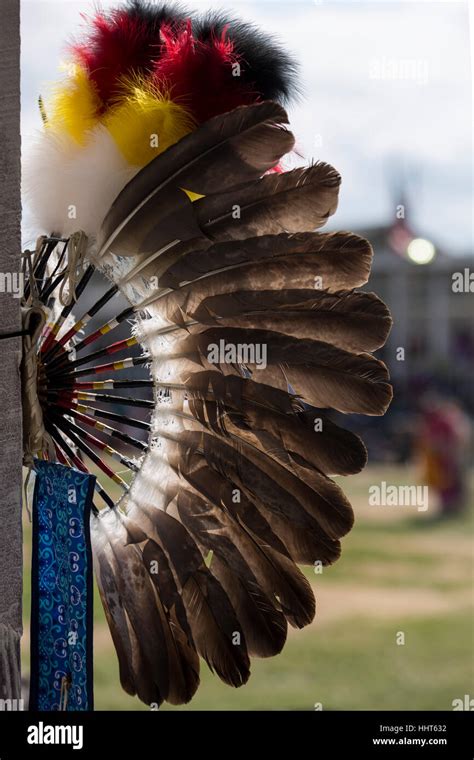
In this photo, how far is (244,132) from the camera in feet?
3.88

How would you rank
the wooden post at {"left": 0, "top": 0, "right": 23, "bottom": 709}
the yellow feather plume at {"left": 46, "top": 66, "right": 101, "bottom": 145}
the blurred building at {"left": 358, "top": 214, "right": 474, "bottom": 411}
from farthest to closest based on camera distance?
1. the blurred building at {"left": 358, "top": 214, "right": 474, "bottom": 411}
2. the yellow feather plume at {"left": 46, "top": 66, "right": 101, "bottom": 145}
3. the wooden post at {"left": 0, "top": 0, "right": 23, "bottom": 709}

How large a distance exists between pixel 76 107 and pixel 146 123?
0.38 ft

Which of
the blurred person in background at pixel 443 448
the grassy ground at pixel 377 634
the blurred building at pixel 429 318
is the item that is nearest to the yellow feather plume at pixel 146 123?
the grassy ground at pixel 377 634

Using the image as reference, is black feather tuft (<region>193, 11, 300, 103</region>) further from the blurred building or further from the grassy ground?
the blurred building

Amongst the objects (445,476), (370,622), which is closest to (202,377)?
(370,622)

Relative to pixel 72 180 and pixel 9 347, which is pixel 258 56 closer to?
pixel 72 180

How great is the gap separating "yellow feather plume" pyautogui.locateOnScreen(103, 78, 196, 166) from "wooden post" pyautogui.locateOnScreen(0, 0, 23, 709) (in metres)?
0.15

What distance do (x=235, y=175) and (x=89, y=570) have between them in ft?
1.85

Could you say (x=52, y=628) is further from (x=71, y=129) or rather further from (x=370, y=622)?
(x=370, y=622)

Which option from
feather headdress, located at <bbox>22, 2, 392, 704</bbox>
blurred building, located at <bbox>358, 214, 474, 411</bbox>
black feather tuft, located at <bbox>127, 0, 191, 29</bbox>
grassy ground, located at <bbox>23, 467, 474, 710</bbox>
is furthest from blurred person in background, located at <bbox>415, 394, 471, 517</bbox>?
black feather tuft, located at <bbox>127, 0, 191, 29</bbox>

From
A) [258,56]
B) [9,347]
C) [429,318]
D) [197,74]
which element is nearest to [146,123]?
[197,74]

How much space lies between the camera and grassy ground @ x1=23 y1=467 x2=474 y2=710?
4926mm

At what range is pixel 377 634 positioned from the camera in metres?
6.41

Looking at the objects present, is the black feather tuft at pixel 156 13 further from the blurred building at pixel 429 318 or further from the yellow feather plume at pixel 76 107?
the blurred building at pixel 429 318
